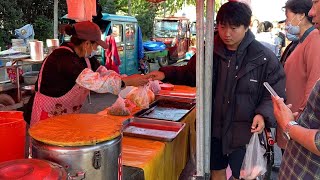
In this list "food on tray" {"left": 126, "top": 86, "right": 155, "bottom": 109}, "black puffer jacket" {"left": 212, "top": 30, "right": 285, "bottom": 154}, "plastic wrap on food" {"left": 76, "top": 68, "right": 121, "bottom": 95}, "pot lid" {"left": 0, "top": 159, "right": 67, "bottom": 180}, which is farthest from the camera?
"food on tray" {"left": 126, "top": 86, "right": 155, "bottom": 109}

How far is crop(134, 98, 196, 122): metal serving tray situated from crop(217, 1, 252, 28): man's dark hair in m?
0.99

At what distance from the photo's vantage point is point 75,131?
1.66 m

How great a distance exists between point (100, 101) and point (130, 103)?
495cm

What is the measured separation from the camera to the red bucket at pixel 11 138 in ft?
5.67

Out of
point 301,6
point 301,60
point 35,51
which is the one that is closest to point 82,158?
point 301,60

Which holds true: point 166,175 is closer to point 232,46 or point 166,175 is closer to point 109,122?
point 109,122

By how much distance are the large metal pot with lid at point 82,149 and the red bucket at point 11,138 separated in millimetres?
154

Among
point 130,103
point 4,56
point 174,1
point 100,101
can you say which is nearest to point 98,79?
point 130,103

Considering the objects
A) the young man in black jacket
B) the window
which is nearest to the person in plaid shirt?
the young man in black jacket

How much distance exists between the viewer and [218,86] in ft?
7.82

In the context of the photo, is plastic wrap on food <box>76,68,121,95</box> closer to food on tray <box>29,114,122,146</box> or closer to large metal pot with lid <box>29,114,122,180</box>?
food on tray <box>29,114,122,146</box>

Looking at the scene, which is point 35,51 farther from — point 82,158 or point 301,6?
point 82,158

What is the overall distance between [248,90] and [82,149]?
4.16ft

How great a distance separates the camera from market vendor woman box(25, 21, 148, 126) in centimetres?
246
